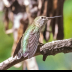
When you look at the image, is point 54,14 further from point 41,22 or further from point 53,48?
point 53,48

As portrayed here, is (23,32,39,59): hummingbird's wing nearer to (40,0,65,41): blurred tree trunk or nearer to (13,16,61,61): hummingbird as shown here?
(13,16,61,61): hummingbird

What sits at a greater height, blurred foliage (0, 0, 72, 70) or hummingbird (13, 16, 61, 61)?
hummingbird (13, 16, 61, 61)

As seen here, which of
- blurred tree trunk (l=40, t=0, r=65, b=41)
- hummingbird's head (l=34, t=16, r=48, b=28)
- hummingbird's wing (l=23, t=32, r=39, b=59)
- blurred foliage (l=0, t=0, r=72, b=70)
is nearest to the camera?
hummingbird's wing (l=23, t=32, r=39, b=59)

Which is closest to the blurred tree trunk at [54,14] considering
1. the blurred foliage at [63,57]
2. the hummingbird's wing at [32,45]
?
the blurred foliage at [63,57]

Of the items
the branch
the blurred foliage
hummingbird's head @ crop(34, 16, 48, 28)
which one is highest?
hummingbird's head @ crop(34, 16, 48, 28)

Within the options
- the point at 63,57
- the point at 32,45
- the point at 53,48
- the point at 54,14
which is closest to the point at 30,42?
the point at 32,45

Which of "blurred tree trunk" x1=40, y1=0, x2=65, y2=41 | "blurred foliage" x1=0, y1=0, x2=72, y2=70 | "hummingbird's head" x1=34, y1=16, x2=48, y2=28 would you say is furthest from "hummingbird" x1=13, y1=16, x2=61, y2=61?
"blurred foliage" x1=0, y1=0, x2=72, y2=70

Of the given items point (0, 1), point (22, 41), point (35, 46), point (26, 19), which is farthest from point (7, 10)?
point (35, 46)

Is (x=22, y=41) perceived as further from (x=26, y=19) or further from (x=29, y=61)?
(x=26, y=19)
